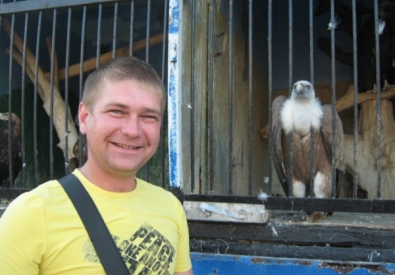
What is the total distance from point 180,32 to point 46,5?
118 cm

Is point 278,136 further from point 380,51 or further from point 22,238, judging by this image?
point 22,238

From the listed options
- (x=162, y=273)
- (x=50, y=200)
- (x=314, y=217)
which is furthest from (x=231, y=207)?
(x=50, y=200)

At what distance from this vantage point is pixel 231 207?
9.59 ft

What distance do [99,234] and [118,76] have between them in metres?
0.57

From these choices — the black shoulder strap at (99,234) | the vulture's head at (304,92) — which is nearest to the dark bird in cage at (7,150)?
the vulture's head at (304,92)

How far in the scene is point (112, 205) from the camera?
5.14 feet

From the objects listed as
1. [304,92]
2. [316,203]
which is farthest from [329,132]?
[316,203]

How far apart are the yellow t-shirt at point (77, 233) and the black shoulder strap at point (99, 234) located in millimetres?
19

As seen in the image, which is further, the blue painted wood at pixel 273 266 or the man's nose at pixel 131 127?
the blue painted wood at pixel 273 266

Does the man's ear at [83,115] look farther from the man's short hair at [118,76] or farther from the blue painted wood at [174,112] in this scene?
Result: the blue painted wood at [174,112]

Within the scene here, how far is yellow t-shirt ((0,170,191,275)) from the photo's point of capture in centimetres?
133

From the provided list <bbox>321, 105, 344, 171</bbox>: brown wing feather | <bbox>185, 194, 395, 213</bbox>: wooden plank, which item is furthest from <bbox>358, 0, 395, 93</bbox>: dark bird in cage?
<bbox>185, 194, 395, 213</bbox>: wooden plank

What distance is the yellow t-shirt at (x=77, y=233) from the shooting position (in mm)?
1334

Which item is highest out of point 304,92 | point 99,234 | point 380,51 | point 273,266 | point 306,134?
point 380,51
